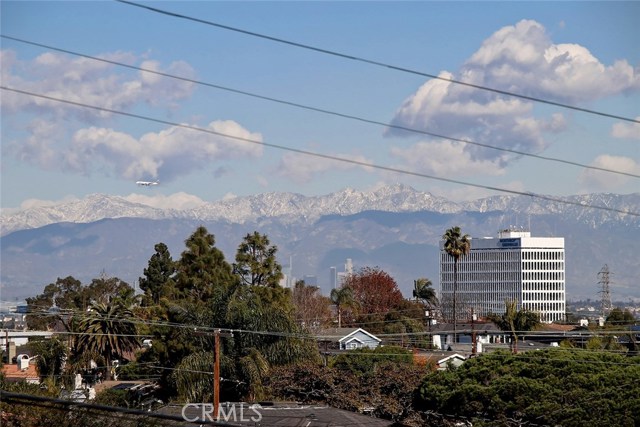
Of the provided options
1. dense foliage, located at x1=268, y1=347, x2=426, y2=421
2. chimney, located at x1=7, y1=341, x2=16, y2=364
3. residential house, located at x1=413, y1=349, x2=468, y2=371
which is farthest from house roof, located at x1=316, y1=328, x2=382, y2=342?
dense foliage, located at x1=268, y1=347, x2=426, y2=421

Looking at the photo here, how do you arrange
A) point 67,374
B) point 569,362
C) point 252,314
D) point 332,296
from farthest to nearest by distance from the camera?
point 332,296, point 67,374, point 252,314, point 569,362

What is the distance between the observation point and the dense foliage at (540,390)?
39.5 metres

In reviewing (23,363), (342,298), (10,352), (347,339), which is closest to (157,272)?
(10,352)

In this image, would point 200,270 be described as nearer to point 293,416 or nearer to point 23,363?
point 23,363

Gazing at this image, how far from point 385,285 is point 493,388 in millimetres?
93853

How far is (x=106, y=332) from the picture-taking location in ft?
214

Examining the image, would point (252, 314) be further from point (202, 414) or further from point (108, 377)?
point (108, 377)

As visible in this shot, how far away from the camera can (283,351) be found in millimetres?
53719

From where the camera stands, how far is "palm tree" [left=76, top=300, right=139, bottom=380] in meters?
64.6

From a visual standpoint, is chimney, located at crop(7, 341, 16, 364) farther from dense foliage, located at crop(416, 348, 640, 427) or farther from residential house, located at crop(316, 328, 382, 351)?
dense foliage, located at crop(416, 348, 640, 427)

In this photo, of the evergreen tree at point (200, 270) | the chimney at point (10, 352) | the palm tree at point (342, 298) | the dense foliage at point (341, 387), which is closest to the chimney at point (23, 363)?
the chimney at point (10, 352)

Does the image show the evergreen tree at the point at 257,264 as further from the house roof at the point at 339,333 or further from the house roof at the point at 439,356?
the house roof at the point at 339,333

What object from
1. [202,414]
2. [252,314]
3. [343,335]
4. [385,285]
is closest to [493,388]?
[202,414]

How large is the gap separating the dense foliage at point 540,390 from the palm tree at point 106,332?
25.7 meters
